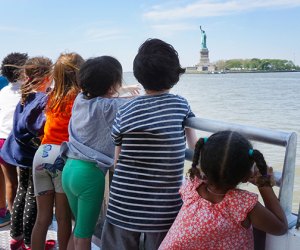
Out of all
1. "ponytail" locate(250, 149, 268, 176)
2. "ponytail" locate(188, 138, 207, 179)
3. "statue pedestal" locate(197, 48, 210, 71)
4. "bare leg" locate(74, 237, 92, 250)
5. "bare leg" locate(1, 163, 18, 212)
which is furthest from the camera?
"statue pedestal" locate(197, 48, 210, 71)

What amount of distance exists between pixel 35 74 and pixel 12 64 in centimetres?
85

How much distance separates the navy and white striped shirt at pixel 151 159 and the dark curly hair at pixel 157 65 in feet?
0.22

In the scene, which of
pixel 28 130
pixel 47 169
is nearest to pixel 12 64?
pixel 28 130

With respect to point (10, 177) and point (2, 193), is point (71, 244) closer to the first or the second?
point (10, 177)

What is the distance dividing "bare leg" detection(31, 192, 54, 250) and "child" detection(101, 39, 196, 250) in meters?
0.72

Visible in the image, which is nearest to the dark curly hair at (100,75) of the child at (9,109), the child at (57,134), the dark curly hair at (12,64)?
the child at (57,134)

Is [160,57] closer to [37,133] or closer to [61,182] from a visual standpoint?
[61,182]

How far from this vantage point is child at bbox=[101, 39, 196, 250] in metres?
1.84

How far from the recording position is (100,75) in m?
2.11

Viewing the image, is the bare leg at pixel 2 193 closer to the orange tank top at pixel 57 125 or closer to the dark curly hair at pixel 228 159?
the orange tank top at pixel 57 125

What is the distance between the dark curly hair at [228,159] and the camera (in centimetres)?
150

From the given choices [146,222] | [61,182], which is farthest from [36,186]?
[146,222]

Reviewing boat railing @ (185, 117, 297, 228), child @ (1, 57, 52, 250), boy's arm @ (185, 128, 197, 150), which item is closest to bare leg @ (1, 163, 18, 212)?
child @ (1, 57, 52, 250)

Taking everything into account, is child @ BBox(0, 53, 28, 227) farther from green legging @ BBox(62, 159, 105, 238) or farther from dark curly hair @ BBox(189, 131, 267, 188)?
dark curly hair @ BBox(189, 131, 267, 188)
